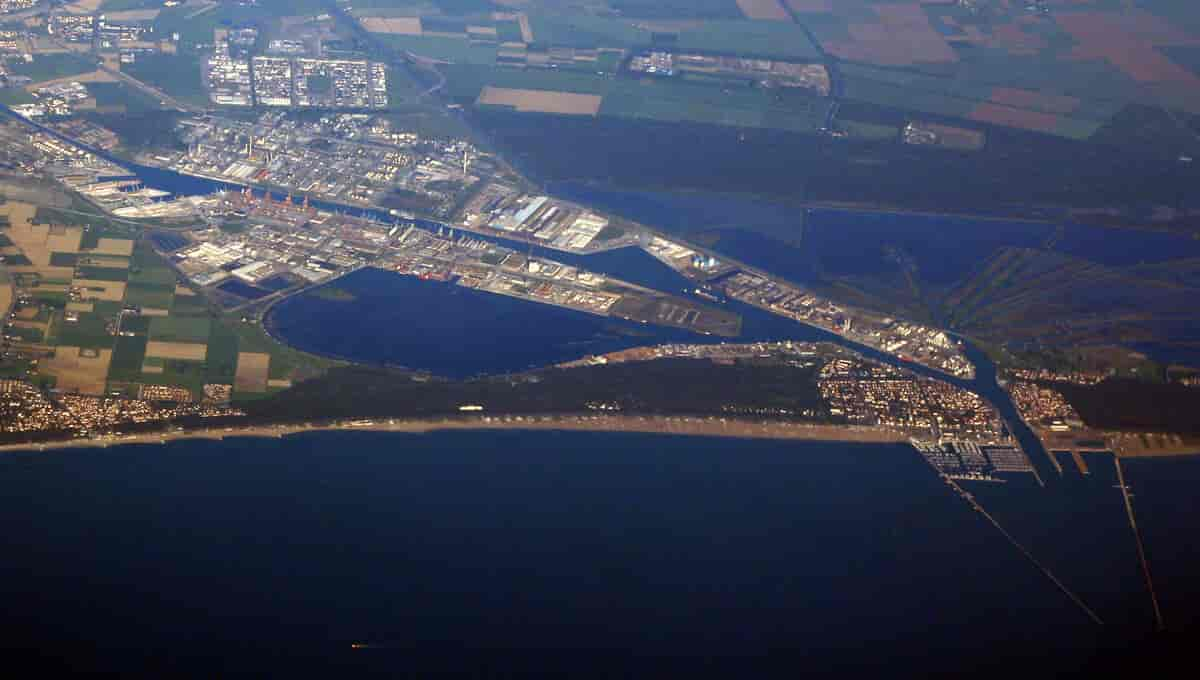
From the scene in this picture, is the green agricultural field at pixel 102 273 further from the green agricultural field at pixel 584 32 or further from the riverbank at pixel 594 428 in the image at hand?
the green agricultural field at pixel 584 32

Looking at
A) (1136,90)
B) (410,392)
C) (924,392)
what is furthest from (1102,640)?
(1136,90)

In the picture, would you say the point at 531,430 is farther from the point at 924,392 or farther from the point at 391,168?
the point at 391,168

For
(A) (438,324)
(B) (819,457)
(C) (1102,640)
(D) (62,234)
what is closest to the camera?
(C) (1102,640)

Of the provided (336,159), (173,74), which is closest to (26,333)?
(336,159)

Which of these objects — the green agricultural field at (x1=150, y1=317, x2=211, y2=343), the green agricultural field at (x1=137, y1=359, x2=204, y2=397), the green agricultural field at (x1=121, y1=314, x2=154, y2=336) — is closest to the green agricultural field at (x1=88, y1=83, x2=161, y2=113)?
the green agricultural field at (x1=121, y1=314, x2=154, y2=336)

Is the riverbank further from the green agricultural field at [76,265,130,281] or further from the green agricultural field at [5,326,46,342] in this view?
the green agricultural field at [76,265,130,281]

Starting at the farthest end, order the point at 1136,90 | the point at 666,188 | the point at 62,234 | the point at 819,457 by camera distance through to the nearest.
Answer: the point at 1136,90 < the point at 666,188 < the point at 62,234 < the point at 819,457

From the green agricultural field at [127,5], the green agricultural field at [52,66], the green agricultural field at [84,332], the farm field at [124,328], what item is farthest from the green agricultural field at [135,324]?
the green agricultural field at [127,5]
